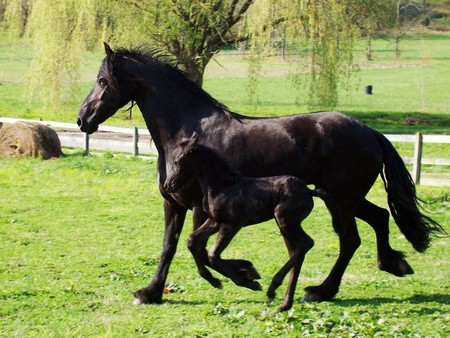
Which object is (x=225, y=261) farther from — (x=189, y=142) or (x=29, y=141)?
(x=29, y=141)

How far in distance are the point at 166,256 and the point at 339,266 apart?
169 centimetres

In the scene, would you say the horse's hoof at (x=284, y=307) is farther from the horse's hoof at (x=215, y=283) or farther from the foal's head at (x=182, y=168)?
the foal's head at (x=182, y=168)

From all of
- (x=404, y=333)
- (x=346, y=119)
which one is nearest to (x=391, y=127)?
(x=346, y=119)

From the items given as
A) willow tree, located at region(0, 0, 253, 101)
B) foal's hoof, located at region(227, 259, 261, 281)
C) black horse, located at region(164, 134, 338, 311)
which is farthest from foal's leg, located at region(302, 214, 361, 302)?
willow tree, located at region(0, 0, 253, 101)

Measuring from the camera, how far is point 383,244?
8680mm

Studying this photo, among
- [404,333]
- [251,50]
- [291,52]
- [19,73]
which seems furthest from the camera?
[19,73]

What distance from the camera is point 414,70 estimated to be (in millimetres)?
52969

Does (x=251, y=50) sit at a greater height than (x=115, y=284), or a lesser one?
greater

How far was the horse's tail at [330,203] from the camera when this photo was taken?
773 cm

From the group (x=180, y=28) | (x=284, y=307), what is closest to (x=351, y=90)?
(x=180, y=28)

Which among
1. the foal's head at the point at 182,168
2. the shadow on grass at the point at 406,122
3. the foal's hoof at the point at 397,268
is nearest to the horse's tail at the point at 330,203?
the foal's hoof at the point at 397,268

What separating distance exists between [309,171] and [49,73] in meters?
16.1

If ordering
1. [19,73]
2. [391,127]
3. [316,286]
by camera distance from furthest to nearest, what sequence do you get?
1. [19,73]
2. [391,127]
3. [316,286]

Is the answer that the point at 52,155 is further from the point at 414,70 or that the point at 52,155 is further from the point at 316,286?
the point at 414,70
